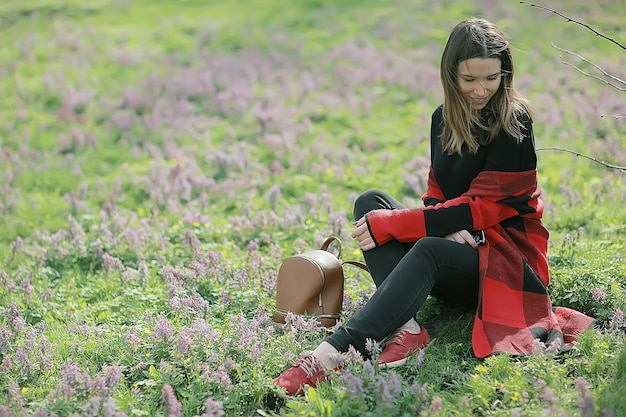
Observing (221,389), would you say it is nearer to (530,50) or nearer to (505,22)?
(530,50)

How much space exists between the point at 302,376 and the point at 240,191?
15.6 feet

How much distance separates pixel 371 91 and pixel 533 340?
8.30 meters

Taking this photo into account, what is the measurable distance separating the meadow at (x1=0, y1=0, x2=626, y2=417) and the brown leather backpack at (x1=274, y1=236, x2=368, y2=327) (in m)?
0.20

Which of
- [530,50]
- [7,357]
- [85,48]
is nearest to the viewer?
[7,357]

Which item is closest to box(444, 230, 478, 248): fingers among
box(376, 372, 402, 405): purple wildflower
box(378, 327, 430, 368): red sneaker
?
box(378, 327, 430, 368): red sneaker

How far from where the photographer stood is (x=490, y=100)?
527 centimetres

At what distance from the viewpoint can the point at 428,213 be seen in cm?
526

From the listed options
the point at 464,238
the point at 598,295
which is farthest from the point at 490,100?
the point at 598,295

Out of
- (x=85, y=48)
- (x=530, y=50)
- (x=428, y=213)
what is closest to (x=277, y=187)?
(x=428, y=213)

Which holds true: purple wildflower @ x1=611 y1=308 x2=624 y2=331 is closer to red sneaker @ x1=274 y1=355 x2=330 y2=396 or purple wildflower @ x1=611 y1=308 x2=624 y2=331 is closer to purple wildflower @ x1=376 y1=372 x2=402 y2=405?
purple wildflower @ x1=376 y1=372 x2=402 y2=405

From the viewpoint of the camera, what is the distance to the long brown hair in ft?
16.6

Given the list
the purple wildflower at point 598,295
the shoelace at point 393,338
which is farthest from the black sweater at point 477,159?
the shoelace at point 393,338

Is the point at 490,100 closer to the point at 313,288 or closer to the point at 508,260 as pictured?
the point at 508,260

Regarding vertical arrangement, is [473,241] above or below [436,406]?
above
